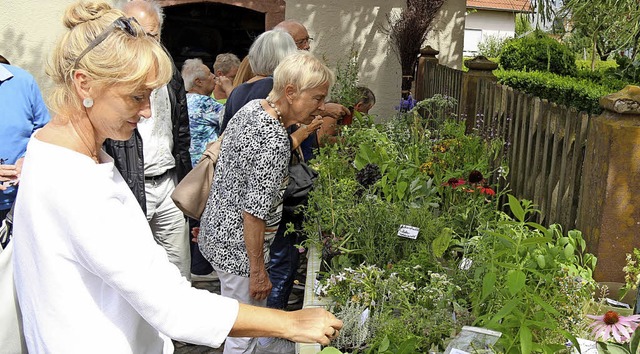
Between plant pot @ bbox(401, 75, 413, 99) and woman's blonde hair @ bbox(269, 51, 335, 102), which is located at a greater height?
woman's blonde hair @ bbox(269, 51, 335, 102)

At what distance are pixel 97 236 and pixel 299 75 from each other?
1.50 meters

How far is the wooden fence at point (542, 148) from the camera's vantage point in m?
3.04

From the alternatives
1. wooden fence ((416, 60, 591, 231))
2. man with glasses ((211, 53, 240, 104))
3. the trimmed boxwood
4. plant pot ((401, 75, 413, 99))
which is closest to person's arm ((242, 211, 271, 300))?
wooden fence ((416, 60, 591, 231))

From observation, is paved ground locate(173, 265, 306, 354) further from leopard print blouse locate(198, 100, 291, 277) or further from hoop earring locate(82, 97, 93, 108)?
hoop earring locate(82, 97, 93, 108)

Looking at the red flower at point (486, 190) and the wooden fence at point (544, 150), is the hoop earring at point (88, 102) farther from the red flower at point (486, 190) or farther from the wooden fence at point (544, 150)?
the wooden fence at point (544, 150)

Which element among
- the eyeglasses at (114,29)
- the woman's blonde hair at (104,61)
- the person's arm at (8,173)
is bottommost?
the person's arm at (8,173)

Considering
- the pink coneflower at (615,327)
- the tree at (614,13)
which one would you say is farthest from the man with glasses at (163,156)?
the tree at (614,13)

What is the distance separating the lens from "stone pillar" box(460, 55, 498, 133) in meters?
5.27

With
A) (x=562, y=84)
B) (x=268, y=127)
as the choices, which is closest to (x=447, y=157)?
A: (x=268, y=127)

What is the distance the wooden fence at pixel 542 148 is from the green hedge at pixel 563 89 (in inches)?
207

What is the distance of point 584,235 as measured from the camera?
2816mm

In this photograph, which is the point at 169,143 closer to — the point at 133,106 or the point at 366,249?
the point at 366,249

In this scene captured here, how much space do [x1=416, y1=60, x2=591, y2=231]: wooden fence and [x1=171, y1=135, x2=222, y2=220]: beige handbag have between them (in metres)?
1.48

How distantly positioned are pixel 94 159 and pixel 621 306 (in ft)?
6.10
